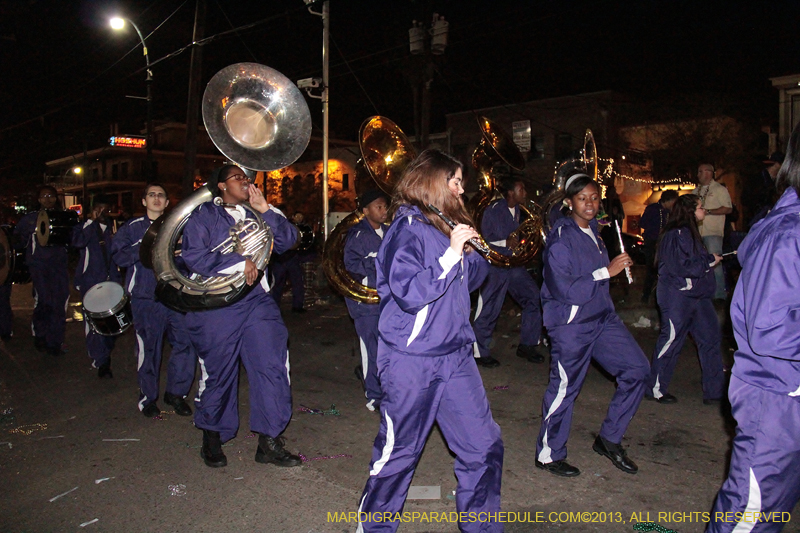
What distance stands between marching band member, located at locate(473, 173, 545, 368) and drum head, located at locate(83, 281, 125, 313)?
159 inches

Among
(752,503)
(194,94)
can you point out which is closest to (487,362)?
(752,503)

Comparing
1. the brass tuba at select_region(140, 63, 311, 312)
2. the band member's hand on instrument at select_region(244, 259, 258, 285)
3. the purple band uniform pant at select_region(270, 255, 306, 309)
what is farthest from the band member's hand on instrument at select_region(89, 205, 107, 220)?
the band member's hand on instrument at select_region(244, 259, 258, 285)

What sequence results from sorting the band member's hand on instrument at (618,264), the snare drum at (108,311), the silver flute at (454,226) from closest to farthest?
the silver flute at (454,226), the band member's hand on instrument at (618,264), the snare drum at (108,311)

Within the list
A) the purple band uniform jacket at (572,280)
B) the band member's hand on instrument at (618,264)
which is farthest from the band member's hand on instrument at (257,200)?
the band member's hand on instrument at (618,264)

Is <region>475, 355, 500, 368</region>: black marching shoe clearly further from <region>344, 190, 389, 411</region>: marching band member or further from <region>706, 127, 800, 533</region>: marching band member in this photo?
<region>706, 127, 800, 533</region>: marching band member

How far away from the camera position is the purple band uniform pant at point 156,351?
18.2ft

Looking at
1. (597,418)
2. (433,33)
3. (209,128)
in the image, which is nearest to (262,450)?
(209,128)

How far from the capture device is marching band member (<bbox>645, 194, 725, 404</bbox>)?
546 cm

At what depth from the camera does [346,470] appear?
4.22 meters

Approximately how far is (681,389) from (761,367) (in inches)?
159

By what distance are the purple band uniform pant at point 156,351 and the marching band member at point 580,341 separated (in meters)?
3.24

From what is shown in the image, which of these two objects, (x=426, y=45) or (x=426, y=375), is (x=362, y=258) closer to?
(x=426, y=375)

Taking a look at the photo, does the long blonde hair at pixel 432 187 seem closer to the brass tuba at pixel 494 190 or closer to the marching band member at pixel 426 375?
the marching band member at pixel 426 375

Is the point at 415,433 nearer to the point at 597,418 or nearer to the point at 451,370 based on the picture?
the point at 451,370
